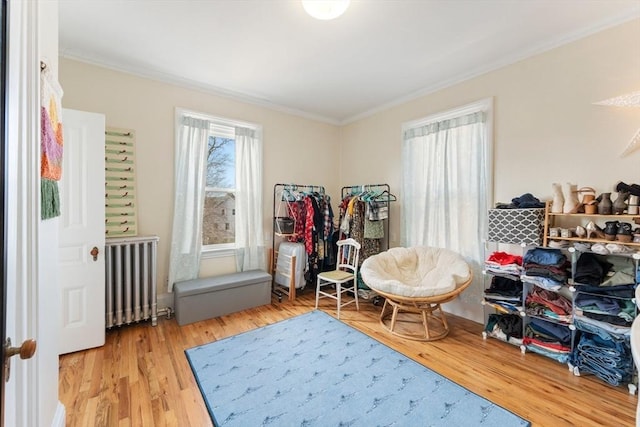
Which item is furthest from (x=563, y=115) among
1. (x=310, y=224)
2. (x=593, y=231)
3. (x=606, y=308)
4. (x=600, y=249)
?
(x=310, y=224)

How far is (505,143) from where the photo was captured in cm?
272

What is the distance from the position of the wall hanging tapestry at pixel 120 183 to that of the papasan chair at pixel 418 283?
250cm

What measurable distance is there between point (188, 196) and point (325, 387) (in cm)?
247

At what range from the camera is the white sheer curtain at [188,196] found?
3105 mm

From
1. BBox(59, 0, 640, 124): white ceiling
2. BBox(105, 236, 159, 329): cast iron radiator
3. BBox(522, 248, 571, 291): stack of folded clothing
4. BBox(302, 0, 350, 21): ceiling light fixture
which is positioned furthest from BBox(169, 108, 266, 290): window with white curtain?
BBox(522, 248, 571, 291): stack of folded clothing

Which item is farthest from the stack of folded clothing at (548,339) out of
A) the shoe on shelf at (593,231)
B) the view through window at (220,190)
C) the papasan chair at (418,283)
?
the view through window at (220,190)

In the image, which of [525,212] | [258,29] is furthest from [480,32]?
[258,29]

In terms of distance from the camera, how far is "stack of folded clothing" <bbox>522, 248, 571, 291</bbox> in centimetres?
216

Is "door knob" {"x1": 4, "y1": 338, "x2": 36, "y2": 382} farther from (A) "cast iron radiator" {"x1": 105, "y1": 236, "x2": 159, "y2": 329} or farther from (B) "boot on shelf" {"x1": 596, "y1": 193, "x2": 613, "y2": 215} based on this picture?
(B) "boot on shelf" {"x1": 596, "y1": 193, "x2": 613, "y2": 215}

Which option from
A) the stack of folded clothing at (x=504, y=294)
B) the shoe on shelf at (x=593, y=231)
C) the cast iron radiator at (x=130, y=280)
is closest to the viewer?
the shoe on shelf at (x=593, y=231)

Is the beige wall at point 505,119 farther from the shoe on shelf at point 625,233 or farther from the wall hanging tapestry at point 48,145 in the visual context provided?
the wall hanging tapestry at point 48,145

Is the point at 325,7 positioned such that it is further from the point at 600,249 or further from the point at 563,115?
the point at 600,249

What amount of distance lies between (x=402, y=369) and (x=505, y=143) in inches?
92.6

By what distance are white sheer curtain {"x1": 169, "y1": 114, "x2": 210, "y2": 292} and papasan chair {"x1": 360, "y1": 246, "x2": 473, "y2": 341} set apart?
199 centimetres
